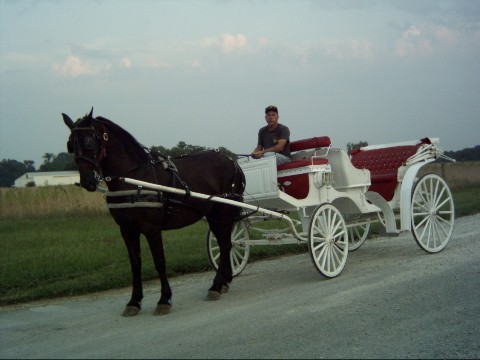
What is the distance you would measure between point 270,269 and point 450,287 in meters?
3.53

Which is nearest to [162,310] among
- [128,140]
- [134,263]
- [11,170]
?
[134,263]

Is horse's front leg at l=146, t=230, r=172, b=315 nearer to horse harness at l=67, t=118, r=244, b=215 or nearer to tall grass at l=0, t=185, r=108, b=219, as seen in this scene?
horse harness at l=67, t=118, r=244, b=215

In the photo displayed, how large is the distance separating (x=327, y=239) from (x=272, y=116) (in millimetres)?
2200

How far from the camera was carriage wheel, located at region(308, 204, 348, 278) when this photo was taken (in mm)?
8617

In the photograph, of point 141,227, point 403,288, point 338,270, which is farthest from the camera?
point 338,270

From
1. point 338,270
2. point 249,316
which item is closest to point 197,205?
point 249,316

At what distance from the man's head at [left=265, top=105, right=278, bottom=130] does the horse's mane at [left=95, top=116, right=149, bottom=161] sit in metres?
2.89

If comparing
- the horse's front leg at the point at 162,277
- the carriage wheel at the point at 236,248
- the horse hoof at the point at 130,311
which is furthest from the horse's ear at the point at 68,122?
the carriage wheel at the point at 236,248

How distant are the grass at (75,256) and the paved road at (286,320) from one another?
650mm

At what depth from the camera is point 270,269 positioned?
10.3 metres

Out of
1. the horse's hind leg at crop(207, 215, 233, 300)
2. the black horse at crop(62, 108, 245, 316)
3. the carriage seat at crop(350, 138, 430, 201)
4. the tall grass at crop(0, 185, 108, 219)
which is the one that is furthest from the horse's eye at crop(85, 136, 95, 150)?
the tall grass at crop(0, 185, 108, 219)

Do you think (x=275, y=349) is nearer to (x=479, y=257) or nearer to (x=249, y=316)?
(x=249, y=316)

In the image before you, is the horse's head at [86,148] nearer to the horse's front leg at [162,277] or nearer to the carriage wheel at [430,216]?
the horse's front leg at [162,277]

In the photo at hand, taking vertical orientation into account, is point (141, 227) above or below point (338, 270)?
above
